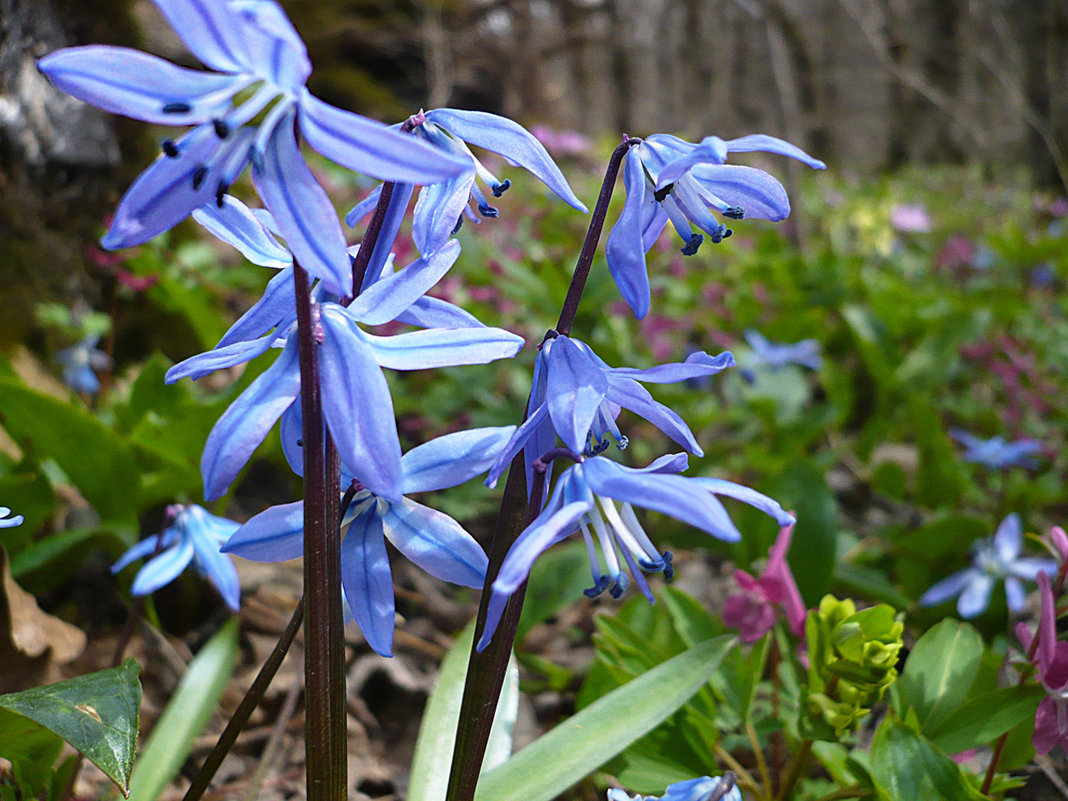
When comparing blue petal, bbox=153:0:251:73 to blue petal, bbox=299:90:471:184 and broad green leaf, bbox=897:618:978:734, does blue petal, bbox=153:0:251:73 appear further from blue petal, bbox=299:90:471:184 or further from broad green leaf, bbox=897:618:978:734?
broad green leaf, bbox=897:618:978:734

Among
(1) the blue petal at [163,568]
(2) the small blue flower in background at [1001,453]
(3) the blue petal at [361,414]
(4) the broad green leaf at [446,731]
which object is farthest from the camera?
(2) the small blue flower in background at [1001,453]

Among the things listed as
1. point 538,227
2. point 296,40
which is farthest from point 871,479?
point 296,40

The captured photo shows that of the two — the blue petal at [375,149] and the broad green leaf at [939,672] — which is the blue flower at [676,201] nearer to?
the blue petal at [375,149]

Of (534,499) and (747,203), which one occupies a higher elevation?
(747,203)

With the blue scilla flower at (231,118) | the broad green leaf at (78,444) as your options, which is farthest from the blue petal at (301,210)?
the broad green leaf at (78,444)

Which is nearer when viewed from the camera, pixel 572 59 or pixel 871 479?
pixel 871 479

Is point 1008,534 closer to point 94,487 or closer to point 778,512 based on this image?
point 778,512

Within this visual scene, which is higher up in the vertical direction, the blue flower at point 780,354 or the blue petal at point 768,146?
the blue petal at point 768,146

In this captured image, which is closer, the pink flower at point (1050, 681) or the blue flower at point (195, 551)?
the pink flower at point (1050, 681)
